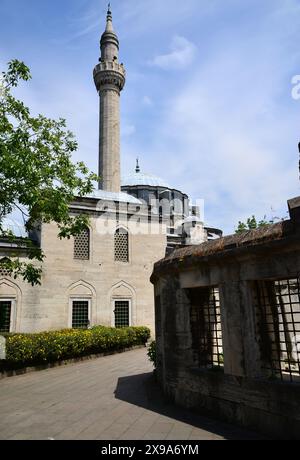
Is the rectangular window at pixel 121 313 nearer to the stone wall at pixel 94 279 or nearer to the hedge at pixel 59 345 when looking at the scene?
the stone wall at pixel 94 279

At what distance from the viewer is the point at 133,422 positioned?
17.4 ft

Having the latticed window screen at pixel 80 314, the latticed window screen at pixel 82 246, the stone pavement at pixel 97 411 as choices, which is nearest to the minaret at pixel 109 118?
the latticed window screen at pixel 82 246

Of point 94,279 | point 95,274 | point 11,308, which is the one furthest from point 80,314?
point 11,308

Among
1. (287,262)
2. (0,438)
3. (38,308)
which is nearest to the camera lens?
Result: (287,262)

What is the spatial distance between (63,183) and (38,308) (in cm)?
960

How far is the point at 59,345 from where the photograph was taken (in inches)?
484

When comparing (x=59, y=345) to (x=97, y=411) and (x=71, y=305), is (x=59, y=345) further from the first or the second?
(x=97, y=411)

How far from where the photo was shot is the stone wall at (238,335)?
4.42 m

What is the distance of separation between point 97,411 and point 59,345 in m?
6.67

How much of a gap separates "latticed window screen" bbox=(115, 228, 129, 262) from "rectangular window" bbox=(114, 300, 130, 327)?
8.40 ft

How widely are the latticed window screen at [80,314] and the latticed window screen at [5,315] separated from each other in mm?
3214

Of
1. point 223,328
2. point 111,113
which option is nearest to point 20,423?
point 223,328

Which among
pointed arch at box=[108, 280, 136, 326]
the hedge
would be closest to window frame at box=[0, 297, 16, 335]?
the hedge
